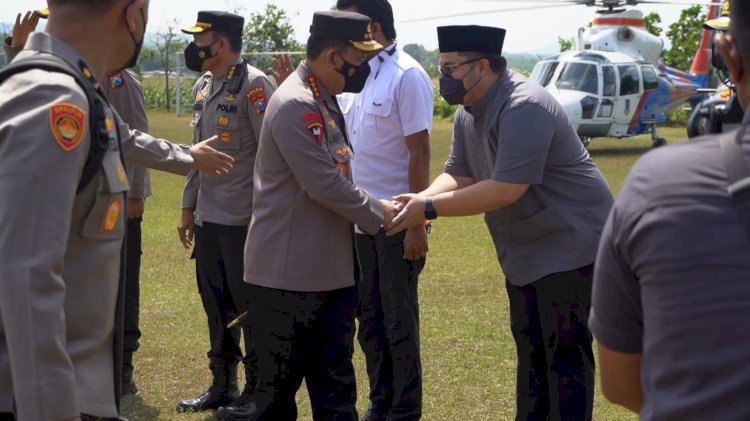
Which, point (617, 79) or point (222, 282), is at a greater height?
point (222, 282)

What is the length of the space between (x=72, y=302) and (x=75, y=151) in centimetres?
33

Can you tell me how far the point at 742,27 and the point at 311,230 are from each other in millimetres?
2692

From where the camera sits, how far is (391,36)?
527cm

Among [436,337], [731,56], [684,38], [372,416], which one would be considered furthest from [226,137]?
[684,38]

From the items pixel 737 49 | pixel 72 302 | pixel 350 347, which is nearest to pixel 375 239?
pixel 350 347

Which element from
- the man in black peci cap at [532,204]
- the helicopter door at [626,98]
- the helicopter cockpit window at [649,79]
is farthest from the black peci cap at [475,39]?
the helicopter cockpit window at [649,79]

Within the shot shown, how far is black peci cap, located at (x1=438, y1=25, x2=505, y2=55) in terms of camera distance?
Result: 14.2 ft

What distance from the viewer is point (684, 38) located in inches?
1544

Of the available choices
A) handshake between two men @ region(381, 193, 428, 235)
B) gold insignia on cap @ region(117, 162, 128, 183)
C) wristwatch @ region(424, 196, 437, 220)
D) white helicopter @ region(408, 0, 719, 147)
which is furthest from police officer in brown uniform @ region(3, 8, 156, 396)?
white helicopter @ region(408, 0, 719, 147)

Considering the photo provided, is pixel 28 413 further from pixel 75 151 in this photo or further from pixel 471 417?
pixel 471 417

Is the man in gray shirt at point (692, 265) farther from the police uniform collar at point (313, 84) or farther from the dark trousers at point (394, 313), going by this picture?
the dark trousers at point (394, 313)

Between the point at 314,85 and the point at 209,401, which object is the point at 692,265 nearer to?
the point at 314,85

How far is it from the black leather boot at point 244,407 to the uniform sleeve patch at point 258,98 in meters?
1.31

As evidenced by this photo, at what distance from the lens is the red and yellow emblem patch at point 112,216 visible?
2139 mm
